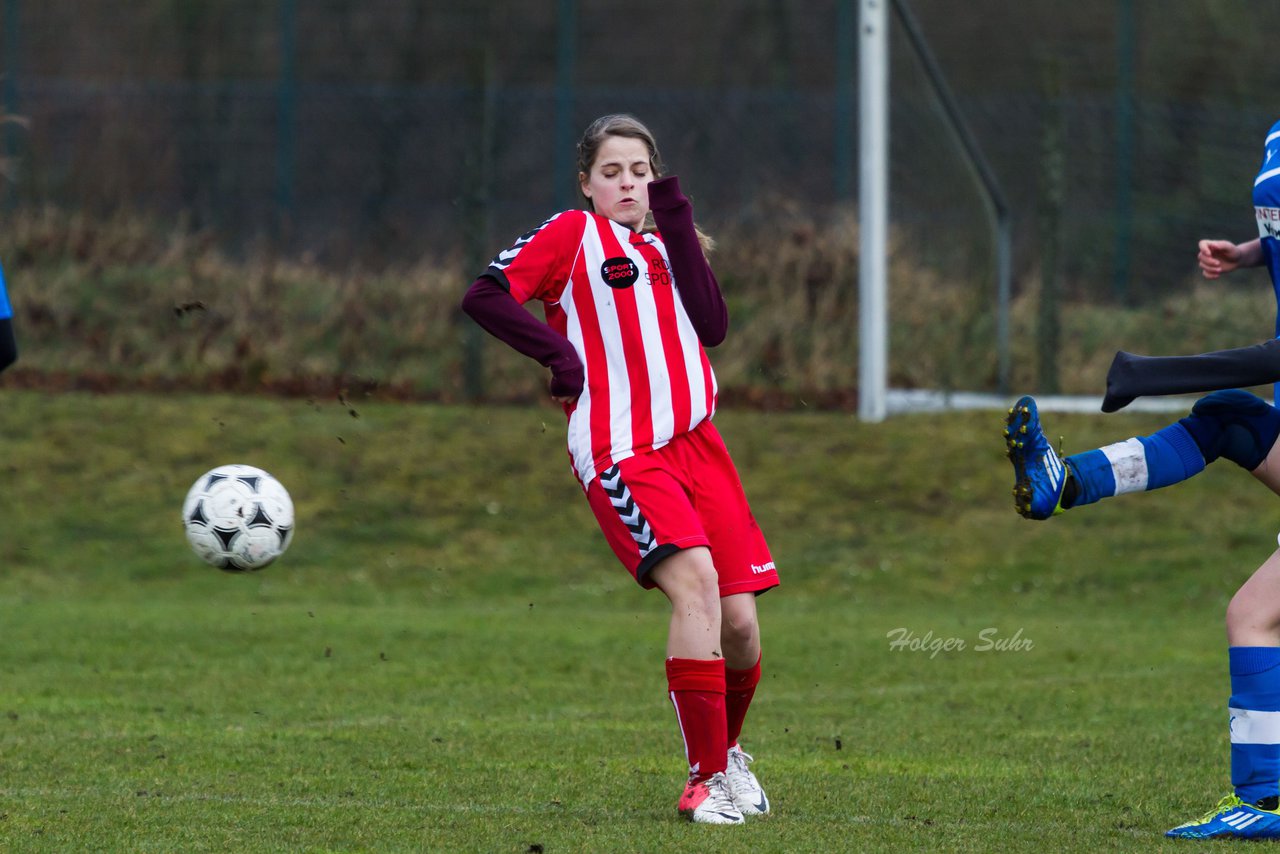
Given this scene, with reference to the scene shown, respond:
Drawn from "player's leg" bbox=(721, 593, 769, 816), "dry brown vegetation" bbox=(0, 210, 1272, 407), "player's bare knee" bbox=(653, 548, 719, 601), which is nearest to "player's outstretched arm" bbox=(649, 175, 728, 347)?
"player's bare knee" bbox=(653, 548, 719, 601)

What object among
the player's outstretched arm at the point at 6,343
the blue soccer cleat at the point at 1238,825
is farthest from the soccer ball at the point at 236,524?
the blue soccer cleat at the point at 1238,825

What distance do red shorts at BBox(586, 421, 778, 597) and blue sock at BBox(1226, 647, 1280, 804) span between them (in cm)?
137

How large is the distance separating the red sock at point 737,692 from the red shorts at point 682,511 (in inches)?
12.8

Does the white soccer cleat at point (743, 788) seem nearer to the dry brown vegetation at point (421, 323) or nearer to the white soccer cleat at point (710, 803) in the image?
the white soccer cleat at point (710, 803)

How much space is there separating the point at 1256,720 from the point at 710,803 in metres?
1.56

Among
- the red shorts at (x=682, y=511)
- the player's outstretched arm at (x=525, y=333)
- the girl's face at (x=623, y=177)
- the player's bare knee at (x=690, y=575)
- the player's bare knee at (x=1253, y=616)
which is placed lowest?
the player's bare knee at (x=1253, y=616)

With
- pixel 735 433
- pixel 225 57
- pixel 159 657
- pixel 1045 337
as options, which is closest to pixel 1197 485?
pixel 1045 337

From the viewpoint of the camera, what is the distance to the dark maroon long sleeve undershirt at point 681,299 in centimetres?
534

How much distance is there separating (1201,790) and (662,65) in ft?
62.7

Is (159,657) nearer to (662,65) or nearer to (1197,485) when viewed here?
(1197,485)

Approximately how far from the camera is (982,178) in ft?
54.0

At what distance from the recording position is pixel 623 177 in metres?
5.62

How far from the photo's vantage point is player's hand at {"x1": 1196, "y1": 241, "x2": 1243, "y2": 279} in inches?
220

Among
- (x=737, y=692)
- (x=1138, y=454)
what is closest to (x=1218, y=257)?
(x=1138, y=454)
